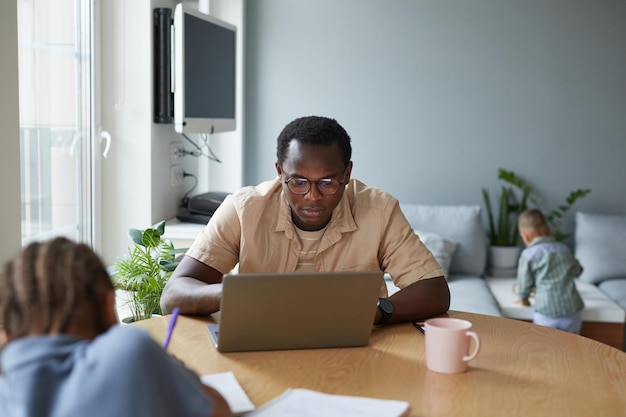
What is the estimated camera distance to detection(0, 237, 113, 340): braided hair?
33.5 inches

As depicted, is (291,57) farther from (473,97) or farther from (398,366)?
(398,366)

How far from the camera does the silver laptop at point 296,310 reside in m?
1.44

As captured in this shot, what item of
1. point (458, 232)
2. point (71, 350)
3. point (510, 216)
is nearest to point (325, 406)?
point (71, 350)

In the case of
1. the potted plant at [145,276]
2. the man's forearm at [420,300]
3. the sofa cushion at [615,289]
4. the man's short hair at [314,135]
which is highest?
the man's short hair at [314,135]

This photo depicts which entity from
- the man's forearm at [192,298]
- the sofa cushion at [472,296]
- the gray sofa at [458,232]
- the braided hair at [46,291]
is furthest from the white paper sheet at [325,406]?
the gray sofa at [458,232]

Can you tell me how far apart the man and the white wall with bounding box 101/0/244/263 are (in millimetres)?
1464

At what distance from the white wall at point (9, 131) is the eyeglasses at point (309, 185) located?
86cm

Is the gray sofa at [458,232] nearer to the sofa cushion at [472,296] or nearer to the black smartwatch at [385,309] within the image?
the sofa cushion at [472,296]

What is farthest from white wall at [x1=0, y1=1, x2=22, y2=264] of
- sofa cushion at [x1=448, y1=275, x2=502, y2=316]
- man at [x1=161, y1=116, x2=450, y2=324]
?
sofa cushion at [x1=448, y1=275, x2=502, y2=316]

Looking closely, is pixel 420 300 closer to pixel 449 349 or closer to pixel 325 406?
pixel 449 349

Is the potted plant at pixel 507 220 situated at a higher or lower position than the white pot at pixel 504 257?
higher

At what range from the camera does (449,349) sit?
1406mm

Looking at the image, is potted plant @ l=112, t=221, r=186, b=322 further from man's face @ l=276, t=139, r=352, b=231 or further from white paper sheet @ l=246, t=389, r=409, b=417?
white paper sheet @ l=246, t=389, r=409, b=417

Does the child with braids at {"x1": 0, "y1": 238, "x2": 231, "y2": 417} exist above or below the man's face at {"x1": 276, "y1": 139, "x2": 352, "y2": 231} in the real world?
below
